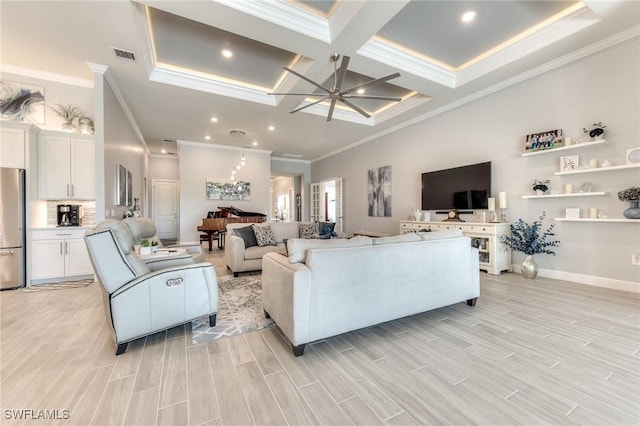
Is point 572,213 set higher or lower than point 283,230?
higher

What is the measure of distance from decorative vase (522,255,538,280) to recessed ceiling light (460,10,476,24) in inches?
134

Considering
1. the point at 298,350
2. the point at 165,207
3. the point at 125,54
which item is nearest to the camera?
the point at 298,350

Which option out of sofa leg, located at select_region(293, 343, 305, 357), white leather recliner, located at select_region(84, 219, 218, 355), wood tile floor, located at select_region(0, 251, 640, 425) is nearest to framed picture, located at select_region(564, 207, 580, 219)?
wood tile floor, located at select_region(0, 251, 640, 425)

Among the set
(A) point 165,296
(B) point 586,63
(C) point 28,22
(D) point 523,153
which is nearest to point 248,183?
(C) point 28,22

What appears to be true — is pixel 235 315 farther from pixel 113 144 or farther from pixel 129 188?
pixel 129 188

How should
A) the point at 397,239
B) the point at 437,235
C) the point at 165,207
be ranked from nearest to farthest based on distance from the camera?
the point at 397,239
the point at 437,235
the point at 165,207

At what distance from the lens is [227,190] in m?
8.03

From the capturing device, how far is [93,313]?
2.67 meters

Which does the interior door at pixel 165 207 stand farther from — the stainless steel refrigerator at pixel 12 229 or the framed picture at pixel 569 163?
the framed picture at pixel 569 163

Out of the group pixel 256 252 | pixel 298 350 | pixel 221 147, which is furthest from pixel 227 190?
pixel 298 350

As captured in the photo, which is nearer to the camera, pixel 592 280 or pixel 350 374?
pixel 350 374

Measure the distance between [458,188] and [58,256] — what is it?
22.1 feet

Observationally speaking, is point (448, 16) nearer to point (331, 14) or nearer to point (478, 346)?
point (331, 14)

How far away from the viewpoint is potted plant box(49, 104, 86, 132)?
13.0 ft
